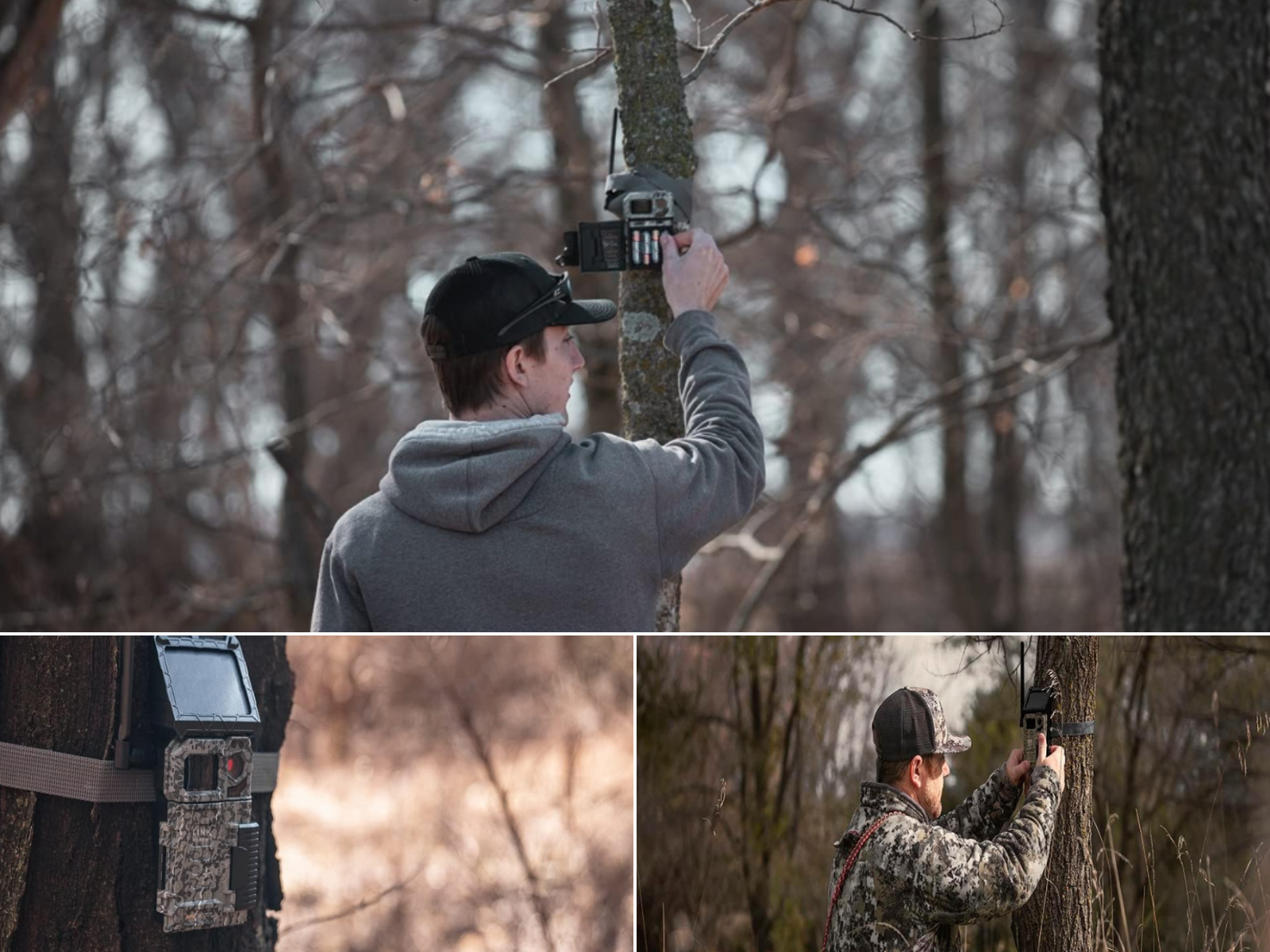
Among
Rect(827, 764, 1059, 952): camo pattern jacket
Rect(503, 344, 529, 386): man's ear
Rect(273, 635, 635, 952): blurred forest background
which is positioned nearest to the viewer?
Rect(827, 764, 1059, 952): camo pattern jacket

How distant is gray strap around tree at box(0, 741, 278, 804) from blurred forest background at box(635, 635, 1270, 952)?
0.89 m

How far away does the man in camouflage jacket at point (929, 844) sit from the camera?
2.69m

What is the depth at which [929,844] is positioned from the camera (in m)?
2.70

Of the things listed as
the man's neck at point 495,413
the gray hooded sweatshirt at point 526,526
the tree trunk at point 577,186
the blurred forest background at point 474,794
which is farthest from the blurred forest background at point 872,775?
the tree trunk at point 577,186

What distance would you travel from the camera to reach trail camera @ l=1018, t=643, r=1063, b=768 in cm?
283

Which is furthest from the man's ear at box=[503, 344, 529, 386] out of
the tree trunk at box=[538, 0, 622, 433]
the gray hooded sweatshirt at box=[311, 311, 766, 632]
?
the tree trunk at box=[538, 0, 622, 433]

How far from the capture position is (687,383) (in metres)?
3.22

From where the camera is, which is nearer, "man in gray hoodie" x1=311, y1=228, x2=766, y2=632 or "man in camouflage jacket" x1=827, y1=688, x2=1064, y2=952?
"man in camouflage jacket" x1=827, y1=688, x2=1064, y2=952

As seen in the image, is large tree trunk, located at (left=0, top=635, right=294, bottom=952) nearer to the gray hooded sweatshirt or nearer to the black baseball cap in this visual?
the gray hooded sweatshirt

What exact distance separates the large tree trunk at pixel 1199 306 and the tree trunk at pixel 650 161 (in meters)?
2.58

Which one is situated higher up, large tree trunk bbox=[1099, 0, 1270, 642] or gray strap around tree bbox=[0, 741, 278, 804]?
large tree trunk bbox=[1099, 0, 1270, 642]

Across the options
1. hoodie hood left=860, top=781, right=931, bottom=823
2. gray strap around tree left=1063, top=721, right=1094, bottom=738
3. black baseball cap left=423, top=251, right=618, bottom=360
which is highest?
black baseball cap left=423, top=251, right=618, bottom=360

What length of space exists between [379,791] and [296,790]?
14.0ft

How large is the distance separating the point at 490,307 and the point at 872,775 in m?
1.25
